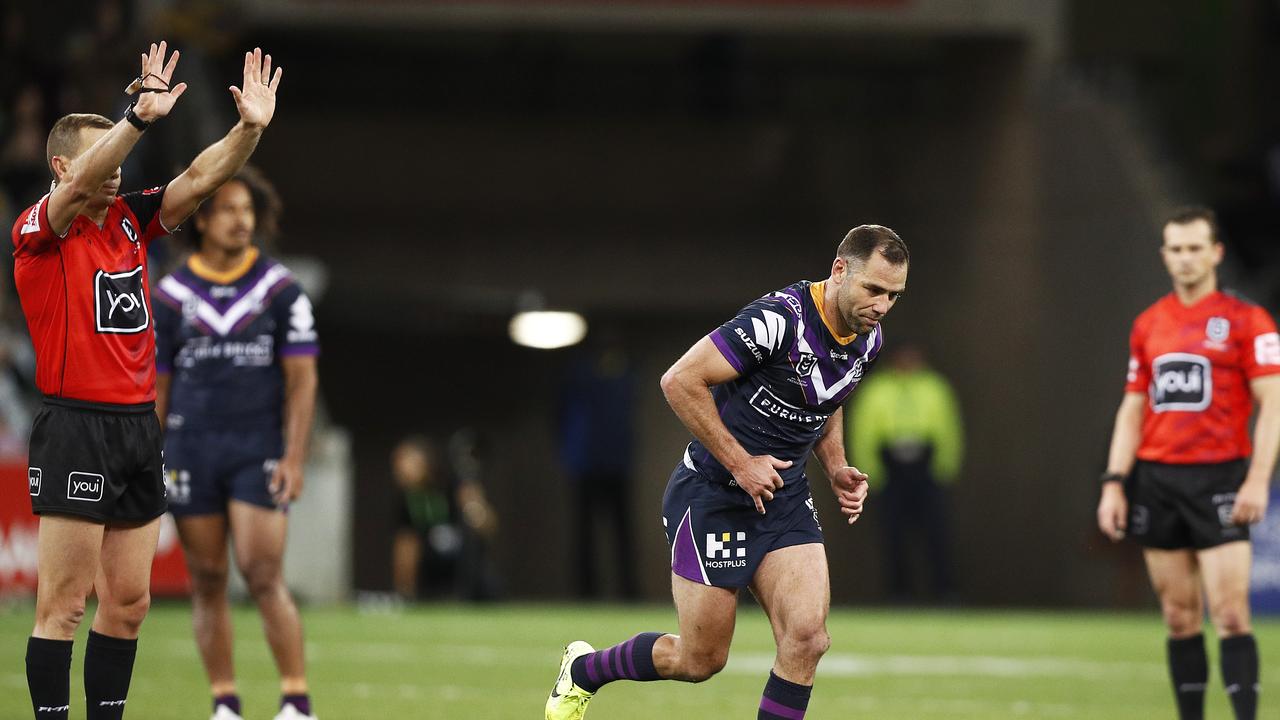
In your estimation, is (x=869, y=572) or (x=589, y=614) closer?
(x=589, y=614)

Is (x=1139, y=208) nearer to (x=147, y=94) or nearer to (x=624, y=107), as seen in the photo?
(x=624, y=107)

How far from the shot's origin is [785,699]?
256 inches

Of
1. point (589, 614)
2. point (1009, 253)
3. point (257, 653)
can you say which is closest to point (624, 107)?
point (1009, 253)

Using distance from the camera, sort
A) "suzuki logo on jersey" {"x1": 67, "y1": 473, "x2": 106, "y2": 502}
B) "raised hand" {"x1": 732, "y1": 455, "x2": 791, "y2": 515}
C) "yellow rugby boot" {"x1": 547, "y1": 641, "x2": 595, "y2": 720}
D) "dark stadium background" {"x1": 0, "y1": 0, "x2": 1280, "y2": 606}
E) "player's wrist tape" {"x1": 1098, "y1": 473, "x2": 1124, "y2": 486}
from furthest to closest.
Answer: "dark stadium background" {"x1": 0, "y1": 0, "x2": 1280, "y2": 606}
"player's wrist tape" {"x1": 1098, "y1": 473, "x2": 1124, "y2": 486}
"yellow rugby boot" {"x1": 547, "y1": 641, "x2": 595, "y2": 720}
"raised hand" {"x1": 732, "y1": 455, "x2": 791, "y2": 515}
"suzuki logo on jersey" {"x1": 67, "y1": 473, "x2": 106, "y2": 502}

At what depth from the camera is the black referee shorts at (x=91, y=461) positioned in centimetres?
622

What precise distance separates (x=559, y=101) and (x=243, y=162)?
61.2ft

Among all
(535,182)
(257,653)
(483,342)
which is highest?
(535,182)

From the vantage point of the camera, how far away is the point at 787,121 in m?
24.4

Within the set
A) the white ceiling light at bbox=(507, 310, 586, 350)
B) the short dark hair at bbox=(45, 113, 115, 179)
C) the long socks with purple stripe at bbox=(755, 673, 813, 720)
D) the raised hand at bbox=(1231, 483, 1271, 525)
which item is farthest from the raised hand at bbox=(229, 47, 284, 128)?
the white ceiling light at bbox=(507, 310, 586, 350)

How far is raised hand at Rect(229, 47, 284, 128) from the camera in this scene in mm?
6266

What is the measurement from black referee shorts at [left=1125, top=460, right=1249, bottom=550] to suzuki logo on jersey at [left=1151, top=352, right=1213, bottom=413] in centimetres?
28

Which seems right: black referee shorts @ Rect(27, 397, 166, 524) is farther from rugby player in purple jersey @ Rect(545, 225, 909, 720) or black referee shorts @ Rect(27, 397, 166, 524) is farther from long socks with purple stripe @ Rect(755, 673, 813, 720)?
long socks with purple stripe @ Rect(755, 673, 813, 720)

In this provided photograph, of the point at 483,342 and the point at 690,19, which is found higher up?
the point at 690,19

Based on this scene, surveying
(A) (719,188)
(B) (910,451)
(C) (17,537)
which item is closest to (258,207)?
(C) (17,537)
